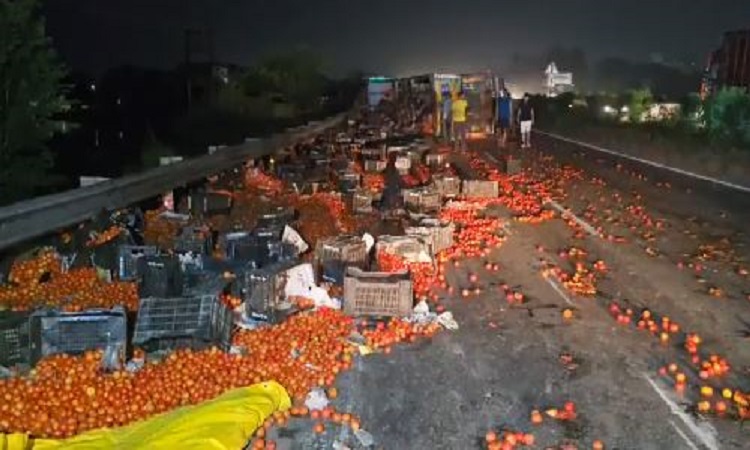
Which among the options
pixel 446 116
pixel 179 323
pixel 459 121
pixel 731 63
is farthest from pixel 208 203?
pixel 731 63

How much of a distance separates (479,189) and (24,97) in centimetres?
1086

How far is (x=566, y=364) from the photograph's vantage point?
7.57 m

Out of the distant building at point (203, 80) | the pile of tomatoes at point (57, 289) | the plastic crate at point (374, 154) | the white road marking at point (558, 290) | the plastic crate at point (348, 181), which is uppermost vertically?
the distant building at point (203, 80)

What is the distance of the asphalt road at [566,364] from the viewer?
Result: 6.04 m

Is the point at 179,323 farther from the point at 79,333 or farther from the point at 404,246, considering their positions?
the point at 404,246

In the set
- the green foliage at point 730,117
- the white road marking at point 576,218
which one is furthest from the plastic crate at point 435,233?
the green foliage at point 730,117

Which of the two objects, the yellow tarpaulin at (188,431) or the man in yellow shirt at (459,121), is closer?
the yellow tarpaulin at (188,431)

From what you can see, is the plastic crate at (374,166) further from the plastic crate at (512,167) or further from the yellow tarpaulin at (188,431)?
the yellow tarpaulin at (188,431)

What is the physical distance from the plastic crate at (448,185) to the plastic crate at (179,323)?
1148 centimetres

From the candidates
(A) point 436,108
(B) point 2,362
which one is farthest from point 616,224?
(A) point 436,108

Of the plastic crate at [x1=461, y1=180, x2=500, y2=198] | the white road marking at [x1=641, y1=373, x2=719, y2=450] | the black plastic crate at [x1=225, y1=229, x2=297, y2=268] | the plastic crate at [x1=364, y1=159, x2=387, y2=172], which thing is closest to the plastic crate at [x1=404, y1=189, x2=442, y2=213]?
the plastic crate at [x1=461, y1=180, x2=500, y2=198]

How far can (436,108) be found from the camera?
42.2m

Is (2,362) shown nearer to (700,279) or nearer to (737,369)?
(737,369)

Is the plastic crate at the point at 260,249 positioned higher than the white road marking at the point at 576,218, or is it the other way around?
the plastic crate at the point at 260,249
